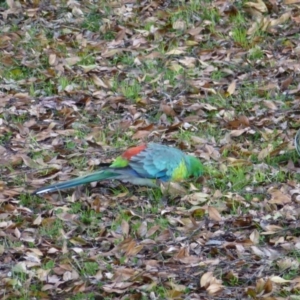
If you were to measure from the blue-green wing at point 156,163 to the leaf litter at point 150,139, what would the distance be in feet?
0.46

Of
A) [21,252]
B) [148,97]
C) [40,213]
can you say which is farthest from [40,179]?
[148,97]

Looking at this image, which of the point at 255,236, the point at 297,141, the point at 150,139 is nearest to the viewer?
the point at 255,236

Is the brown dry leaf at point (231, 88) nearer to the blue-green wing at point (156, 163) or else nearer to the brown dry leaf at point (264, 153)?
the brown dry leaf at point (264, 153)

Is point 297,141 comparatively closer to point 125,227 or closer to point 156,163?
point 156,163

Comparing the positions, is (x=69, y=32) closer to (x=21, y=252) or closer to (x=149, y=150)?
(x=149, y=150)

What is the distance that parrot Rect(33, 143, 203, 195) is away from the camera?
21.0 feet

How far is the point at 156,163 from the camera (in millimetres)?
6461

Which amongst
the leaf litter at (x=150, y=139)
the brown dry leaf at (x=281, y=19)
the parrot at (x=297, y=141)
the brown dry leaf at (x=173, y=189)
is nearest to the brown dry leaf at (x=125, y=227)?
the leaf litter at (x=150, y=139)

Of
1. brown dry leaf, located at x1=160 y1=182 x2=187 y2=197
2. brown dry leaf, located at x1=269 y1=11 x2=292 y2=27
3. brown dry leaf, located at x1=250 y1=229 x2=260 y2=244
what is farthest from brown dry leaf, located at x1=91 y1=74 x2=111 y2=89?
brown dry leaf, located at x1=250 y1=229 x2=260 y2=244

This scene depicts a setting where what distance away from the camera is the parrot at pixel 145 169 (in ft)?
21.0

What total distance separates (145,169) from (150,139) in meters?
0.92

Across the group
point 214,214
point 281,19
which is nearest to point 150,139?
point 214,214

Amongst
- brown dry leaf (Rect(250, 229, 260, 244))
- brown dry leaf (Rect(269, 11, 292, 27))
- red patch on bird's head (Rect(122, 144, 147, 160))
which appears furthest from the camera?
brown dry leaf (Rect(269, 11, 292, 27))

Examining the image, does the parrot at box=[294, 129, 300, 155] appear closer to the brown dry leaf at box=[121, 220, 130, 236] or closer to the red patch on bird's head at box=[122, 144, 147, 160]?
the red patch on bird's head at box=[122, 144, 147, 160]
